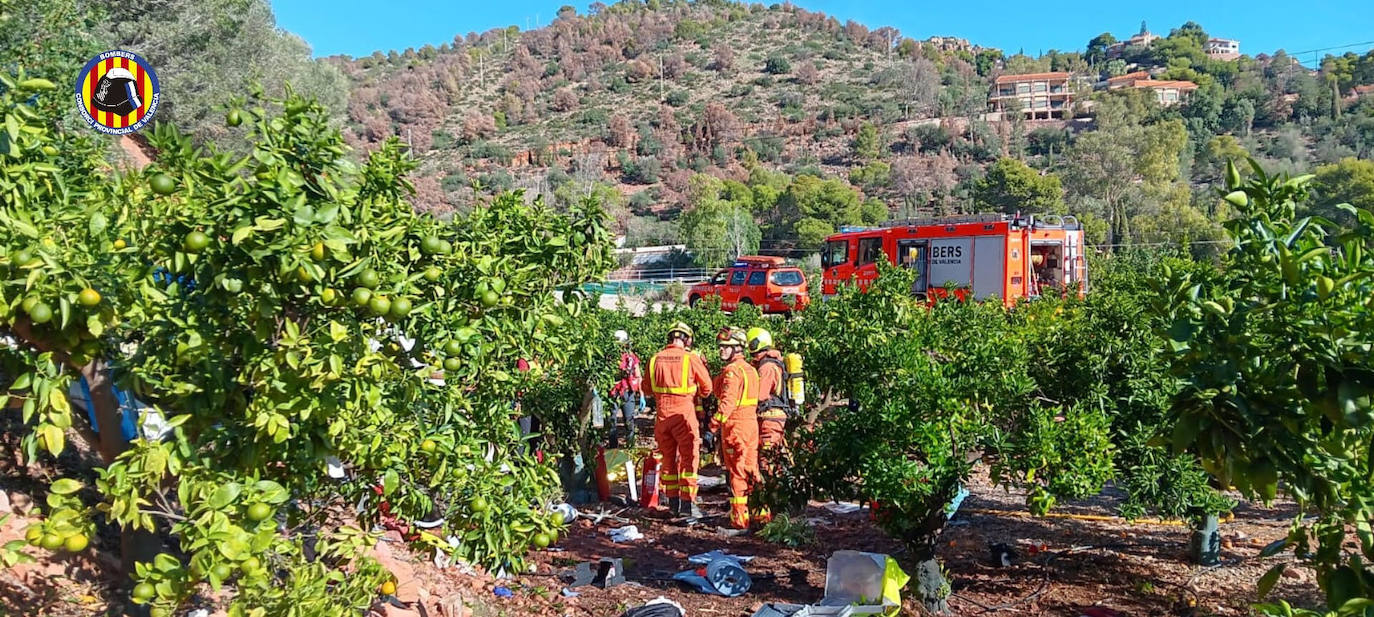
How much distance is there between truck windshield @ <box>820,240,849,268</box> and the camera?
2252 centimetres

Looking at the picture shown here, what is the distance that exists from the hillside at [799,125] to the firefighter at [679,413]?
2260 centimetres

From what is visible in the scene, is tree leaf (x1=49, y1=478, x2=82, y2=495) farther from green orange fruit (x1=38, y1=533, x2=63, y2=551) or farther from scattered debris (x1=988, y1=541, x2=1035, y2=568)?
scattered debris (x1=988, y1=541, x2=1035, y2=568)

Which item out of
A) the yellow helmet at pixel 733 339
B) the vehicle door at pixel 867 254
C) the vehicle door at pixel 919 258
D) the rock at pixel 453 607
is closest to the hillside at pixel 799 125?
the vehicle door at pixel 867 254

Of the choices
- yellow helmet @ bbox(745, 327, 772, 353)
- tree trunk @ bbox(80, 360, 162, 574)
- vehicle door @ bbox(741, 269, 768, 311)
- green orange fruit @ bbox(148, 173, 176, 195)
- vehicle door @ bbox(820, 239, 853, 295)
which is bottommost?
tree trunk @ bbox(80, 360, 162, 574)

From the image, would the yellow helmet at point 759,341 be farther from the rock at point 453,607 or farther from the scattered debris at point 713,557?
the rock at point 453,607

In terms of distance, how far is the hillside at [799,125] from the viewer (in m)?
45.8

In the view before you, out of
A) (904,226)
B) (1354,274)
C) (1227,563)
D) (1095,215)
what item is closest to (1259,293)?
(1354,274)

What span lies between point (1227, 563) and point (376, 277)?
5865mm

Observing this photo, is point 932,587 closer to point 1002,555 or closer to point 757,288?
point 1002,555

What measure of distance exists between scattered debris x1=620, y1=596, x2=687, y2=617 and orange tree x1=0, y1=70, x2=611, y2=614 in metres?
2.68

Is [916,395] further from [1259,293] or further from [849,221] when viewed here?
[849,221]

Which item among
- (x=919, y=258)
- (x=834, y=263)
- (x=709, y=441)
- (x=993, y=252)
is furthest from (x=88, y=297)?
(x=834, y=263)

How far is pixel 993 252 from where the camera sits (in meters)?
19.1

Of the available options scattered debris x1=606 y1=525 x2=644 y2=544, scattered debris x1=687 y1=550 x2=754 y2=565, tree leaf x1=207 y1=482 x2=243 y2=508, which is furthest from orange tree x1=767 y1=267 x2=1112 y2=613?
tree leaf x1=207 y1=482 x2=243 y2=508
